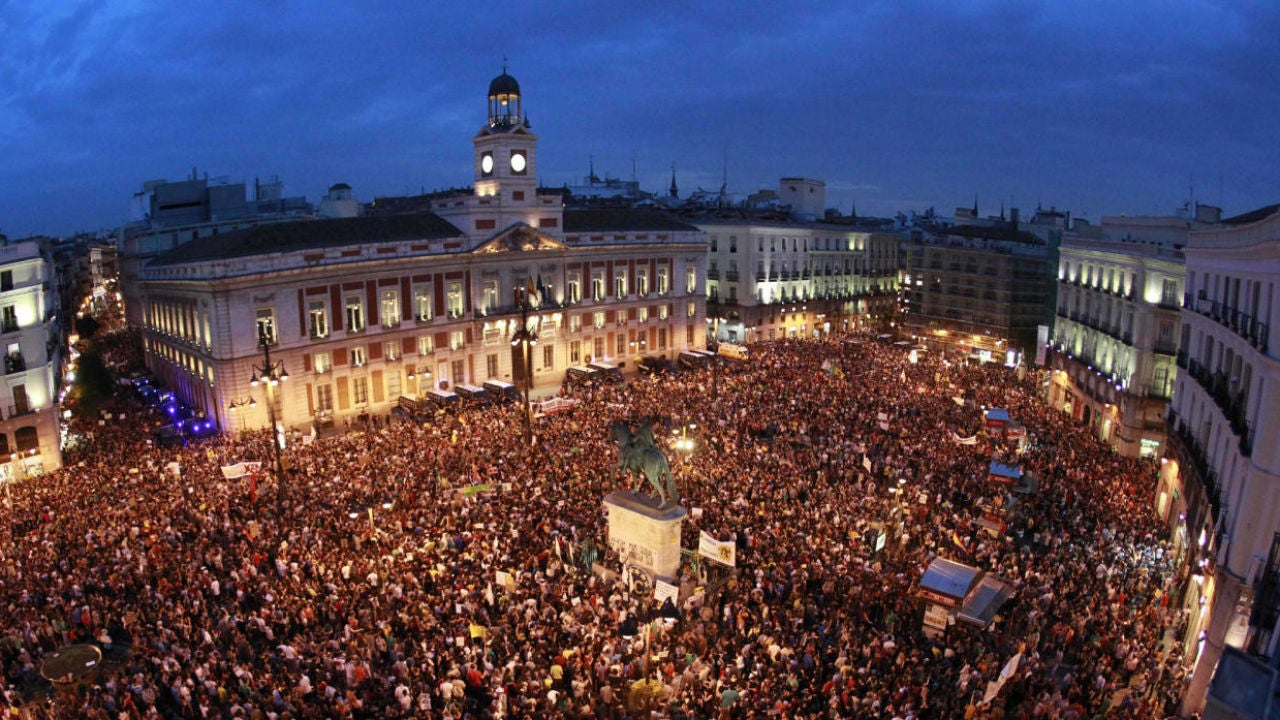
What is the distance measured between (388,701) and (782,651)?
7.92 meters

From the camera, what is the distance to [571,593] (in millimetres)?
19625

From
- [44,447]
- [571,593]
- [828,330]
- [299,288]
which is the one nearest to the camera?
[571,593]

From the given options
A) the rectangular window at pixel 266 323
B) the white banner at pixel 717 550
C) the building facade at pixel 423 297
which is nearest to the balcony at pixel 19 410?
the building facade at pixel 423 297

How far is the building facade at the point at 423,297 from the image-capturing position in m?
41.4

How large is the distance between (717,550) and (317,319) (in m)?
30.8

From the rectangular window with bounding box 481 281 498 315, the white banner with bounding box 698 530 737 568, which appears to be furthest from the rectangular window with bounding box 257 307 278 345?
the white banner with bounding box 698 530 737 568

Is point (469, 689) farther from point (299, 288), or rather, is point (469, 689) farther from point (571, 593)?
point (299, 288)

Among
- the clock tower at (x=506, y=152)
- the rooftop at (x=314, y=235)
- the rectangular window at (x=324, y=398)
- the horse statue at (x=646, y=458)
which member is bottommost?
the rectangular window at (x=324, y=398)

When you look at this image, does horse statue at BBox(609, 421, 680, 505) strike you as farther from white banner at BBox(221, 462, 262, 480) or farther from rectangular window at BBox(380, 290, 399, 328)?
rectangular window at BBox(380, 290, 399, 328)

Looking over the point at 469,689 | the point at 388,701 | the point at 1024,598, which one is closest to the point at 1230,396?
the point at 1024,598

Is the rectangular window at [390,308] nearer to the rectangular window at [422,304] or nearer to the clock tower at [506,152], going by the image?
the rectangular window at [422,304]

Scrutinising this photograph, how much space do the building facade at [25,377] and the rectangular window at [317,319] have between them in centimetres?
1135

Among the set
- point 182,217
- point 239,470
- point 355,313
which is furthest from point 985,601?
point 182,217

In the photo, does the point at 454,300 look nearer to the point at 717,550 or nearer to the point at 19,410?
the point at 19,410
